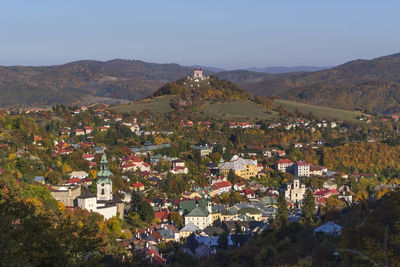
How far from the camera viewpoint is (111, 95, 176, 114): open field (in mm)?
82844

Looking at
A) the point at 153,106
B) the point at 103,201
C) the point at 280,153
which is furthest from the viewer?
the point at 153,106

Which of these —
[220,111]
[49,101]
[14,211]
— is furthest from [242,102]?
[49,101]

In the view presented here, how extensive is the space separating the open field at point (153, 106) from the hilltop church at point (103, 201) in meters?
46.3

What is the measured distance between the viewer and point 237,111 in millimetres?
82812

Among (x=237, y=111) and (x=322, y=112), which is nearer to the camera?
(x=237, y=111)

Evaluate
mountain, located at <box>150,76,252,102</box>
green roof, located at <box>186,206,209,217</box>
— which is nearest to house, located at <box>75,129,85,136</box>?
mountain, located at <box>150,76,252,102</box>

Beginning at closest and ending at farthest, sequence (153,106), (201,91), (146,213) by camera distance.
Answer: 1. (146,213)
2. (153,106)
3. (201,91)

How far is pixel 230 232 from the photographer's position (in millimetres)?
33719

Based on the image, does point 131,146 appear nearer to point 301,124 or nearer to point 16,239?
point 301,124

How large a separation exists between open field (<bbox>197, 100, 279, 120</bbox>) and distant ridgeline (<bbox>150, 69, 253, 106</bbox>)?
2.47 metres

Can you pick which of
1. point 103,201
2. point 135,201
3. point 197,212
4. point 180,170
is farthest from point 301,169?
point 103,201

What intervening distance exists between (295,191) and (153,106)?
136 ft

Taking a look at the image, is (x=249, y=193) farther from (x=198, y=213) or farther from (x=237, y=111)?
(x=237, y=111)

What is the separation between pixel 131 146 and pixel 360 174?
2225 centimetres
